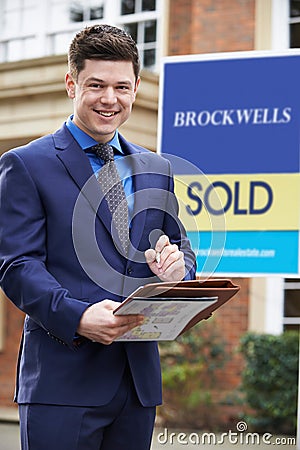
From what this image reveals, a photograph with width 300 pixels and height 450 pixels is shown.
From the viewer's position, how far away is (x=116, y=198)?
7.45 ft

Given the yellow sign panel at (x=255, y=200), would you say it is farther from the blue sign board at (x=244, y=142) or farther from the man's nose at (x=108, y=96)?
the man's nose at (x=108, y=96)

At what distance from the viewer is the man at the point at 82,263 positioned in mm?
2172

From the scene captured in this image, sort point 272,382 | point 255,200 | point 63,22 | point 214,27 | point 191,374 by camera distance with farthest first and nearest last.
Result: point 63,22 → point 214,27 → point 191,374 → point 272,382 → point 255,200

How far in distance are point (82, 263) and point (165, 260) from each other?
0.21m

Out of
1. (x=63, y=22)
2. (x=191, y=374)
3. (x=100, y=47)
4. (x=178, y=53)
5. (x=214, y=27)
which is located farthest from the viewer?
(x=63, y=22)

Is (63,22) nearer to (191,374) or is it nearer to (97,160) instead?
(191,374)

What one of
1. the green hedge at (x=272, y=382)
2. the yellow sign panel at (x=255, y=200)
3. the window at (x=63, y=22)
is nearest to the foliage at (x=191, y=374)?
the green hedge at (x=272, y=382)

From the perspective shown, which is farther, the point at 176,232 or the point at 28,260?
the point at 176,232

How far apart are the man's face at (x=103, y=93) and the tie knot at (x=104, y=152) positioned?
4 centimetres

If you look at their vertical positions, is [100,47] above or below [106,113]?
above

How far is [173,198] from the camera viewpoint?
7.88 ft

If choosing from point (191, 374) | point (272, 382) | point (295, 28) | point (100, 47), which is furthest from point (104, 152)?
point (295, 28)

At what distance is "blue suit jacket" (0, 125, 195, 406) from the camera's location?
2162mm

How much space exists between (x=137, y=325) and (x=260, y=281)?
5297 mm
